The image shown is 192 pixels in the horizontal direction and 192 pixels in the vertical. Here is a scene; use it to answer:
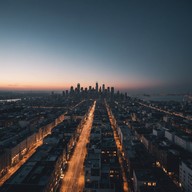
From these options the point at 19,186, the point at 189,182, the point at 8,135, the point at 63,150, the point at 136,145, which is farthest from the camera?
Answer: the point at 8,135

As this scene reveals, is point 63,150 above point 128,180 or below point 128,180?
above

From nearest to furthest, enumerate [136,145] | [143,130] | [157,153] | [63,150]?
[63,150] → [157,153] → [136,145] → [143,130]

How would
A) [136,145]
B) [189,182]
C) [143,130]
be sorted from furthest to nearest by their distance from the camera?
1. [143,130]
2. [136,145]
3. [189,182]

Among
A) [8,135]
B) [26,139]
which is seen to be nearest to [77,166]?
[26,139]

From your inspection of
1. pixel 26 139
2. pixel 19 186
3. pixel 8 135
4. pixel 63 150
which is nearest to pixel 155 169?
pixel 63 150

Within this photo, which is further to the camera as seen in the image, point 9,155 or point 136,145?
point 136,145

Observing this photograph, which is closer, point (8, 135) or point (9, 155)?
point (9, 155)

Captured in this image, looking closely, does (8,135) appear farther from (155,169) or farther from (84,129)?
(155,169)

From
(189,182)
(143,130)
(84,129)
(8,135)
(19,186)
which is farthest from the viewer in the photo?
(84,129)

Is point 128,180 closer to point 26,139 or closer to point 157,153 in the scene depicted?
point 157,153
